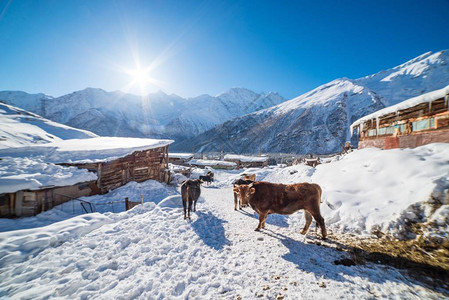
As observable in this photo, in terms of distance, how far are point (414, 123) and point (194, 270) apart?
1221 cm

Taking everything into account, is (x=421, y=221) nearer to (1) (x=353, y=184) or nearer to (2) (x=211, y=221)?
(1) (x=353, y=184)

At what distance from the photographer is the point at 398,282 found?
9.78 feet

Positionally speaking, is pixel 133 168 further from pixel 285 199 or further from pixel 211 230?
pixel 285 199

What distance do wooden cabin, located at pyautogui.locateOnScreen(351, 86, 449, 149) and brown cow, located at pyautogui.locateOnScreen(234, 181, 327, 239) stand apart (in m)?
7.43

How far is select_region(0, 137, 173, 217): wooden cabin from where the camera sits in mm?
7284

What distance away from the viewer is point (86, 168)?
11555 mm

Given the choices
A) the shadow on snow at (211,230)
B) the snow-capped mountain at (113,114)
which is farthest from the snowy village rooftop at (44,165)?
the snow-capped mountain at (113,114)

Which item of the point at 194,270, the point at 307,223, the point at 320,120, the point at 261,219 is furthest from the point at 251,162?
the point at 320,120

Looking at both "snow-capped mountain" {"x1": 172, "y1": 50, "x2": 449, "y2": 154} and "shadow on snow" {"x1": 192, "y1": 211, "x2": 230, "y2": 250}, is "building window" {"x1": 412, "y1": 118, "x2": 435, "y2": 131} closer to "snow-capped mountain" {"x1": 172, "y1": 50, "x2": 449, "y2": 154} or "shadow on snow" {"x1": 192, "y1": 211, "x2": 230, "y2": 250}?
"shadow on snow" {"x1": 192, "y1": 211, "x2": 230, "y2": 250}

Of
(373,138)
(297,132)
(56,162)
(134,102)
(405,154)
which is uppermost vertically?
(134,102)

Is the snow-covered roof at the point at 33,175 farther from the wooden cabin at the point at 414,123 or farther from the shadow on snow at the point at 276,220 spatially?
the wooden cabin at the point at 414,123

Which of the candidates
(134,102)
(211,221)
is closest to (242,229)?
(211,221)

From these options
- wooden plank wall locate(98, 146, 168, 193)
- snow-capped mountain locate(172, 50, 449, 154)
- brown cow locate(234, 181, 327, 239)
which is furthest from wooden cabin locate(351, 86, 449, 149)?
snow-capped mountain locate(172, 50, 449, 154)

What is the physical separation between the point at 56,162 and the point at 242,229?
41.4 feet
